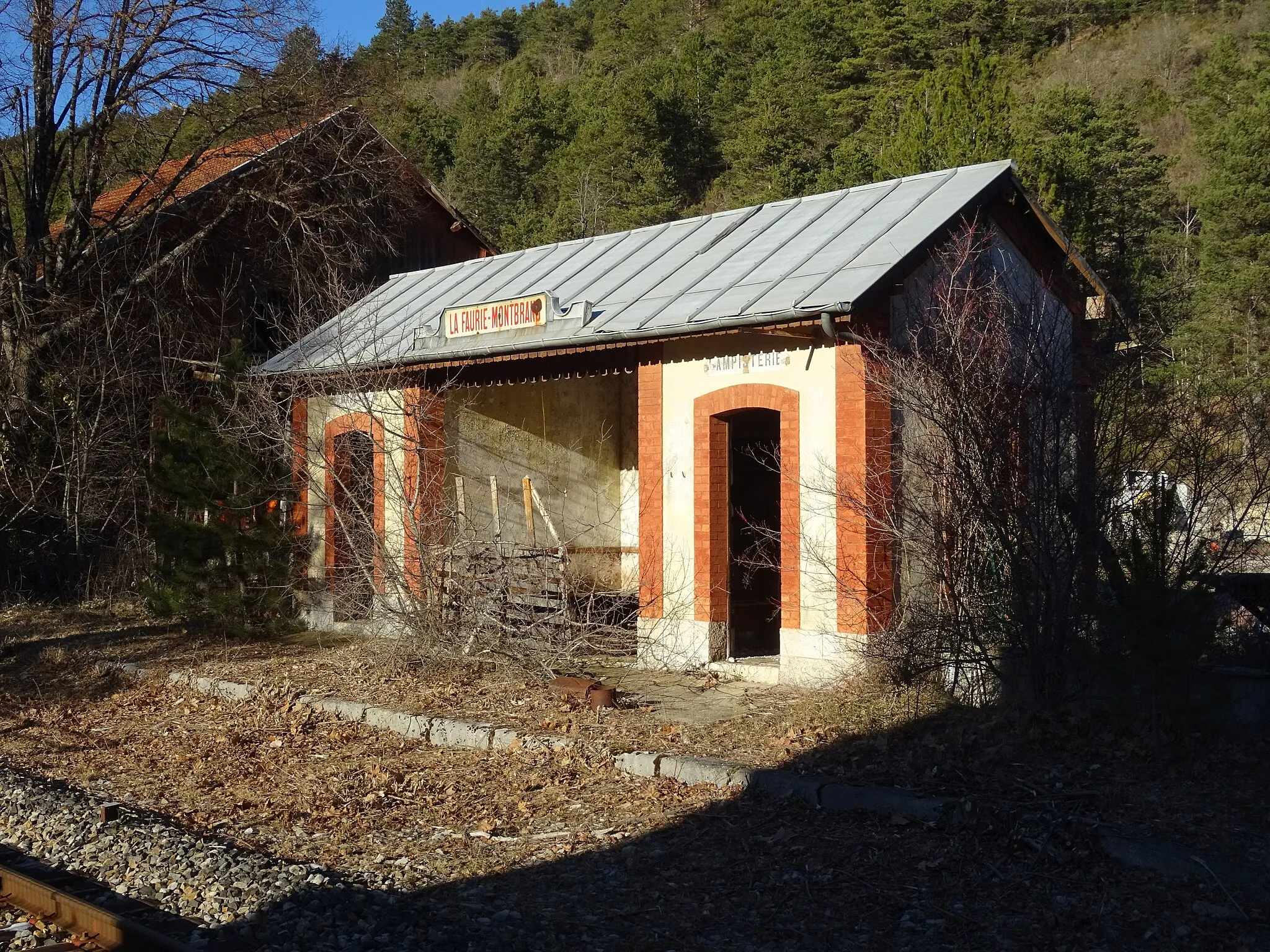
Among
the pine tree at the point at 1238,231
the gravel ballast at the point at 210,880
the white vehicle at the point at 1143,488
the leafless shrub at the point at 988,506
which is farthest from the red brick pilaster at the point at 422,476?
the pine tree at the point at 1238,231

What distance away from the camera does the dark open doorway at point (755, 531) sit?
12.6 meters

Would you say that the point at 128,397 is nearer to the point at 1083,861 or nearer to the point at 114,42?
the point at 114,42

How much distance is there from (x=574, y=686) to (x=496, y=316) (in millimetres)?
4772

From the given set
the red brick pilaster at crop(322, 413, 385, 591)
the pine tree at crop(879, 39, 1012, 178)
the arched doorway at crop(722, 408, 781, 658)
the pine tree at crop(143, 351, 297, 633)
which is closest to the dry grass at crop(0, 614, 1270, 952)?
the arched doorway at crop(722, 408, 781, 658)

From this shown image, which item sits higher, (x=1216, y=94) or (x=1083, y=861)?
(x=1216, y=94)

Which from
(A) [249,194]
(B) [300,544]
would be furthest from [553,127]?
(B) [300,544]

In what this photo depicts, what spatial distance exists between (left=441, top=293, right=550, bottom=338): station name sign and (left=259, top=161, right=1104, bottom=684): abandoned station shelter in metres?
0.02

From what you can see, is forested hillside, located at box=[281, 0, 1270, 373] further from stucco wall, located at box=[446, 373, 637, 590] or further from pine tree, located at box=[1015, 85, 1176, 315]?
stucco wall, located at box=[446, 373, 637, 590]

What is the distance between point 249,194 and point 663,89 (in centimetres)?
3050

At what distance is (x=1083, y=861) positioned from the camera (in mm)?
5844

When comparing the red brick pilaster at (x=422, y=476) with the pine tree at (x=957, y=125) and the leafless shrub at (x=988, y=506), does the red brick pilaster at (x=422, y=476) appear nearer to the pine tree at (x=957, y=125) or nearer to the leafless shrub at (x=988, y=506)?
the leafless shrub at (x=988, y=506)

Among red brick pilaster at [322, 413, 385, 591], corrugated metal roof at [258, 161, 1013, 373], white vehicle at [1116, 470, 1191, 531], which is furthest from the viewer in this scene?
red brick pilaster at [322, 413, 385, 591]

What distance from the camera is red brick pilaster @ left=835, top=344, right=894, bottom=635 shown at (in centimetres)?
1018

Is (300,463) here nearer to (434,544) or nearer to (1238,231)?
(434,544)
